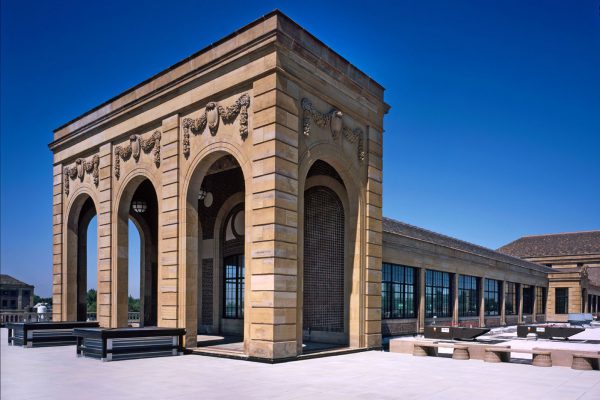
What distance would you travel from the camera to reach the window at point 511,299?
135ft

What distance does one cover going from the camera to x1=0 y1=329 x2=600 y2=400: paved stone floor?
34.8ft

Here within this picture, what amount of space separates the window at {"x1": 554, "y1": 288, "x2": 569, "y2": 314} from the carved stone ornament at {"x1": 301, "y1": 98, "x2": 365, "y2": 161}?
3983cm

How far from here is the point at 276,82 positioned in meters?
15.9

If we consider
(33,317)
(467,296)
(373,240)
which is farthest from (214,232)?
(467,296)

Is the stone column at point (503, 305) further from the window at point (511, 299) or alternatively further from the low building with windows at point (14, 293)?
the low building with windows at point (14, 293)

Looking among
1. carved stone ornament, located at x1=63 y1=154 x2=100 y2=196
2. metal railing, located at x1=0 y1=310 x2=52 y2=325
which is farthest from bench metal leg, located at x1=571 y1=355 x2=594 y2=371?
metal railing, located at x1=0 y1=310 x2=52 y2=325

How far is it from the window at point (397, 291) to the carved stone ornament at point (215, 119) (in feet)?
37.1

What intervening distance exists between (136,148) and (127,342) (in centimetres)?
853

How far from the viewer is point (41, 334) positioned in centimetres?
1933

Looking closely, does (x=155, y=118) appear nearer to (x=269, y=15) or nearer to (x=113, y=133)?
(x=113, y=133)

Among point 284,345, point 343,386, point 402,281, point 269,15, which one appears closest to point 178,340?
point 284,345

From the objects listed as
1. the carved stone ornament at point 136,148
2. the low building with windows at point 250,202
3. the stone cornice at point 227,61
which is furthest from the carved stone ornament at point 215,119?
the carved stone ornament at point 136,148

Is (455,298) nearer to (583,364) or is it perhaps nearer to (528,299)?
(583,364)

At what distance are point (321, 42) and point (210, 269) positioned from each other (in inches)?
478
